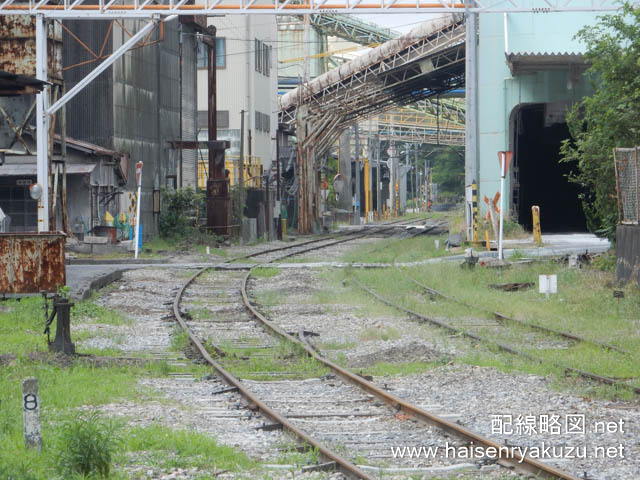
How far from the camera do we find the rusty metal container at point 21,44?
25.5m

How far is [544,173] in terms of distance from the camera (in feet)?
161

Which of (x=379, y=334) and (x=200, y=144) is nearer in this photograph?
(x=379, y=334)

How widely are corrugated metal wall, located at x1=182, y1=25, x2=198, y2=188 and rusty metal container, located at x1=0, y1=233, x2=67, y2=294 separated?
2748cm

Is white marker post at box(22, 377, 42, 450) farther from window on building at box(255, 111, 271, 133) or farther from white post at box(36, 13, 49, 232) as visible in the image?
window on building at box(255, 111, 271, 133)

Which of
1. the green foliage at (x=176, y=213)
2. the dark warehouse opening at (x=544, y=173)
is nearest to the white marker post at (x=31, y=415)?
the dark warehouse opening at (x=544, y=173)

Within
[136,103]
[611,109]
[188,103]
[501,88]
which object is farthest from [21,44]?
[188,103]

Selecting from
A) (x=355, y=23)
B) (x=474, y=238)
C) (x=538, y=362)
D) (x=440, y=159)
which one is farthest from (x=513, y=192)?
(x=440, y=159)

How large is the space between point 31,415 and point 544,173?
4409 cm

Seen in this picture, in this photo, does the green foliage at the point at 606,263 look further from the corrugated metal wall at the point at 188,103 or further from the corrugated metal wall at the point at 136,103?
the corrugated metal wall at the point at 188,103

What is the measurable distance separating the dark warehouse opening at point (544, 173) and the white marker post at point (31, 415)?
32293 millimetres

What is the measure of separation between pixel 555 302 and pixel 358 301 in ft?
12.1

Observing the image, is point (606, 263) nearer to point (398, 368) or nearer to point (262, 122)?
point (398, 368)

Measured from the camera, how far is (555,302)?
17703 millimetres

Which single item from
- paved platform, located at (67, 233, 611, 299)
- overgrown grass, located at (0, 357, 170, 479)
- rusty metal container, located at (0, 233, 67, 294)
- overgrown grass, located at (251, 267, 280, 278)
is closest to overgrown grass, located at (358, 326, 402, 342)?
overgrown grass, located at (0, 357, 170, 479)
